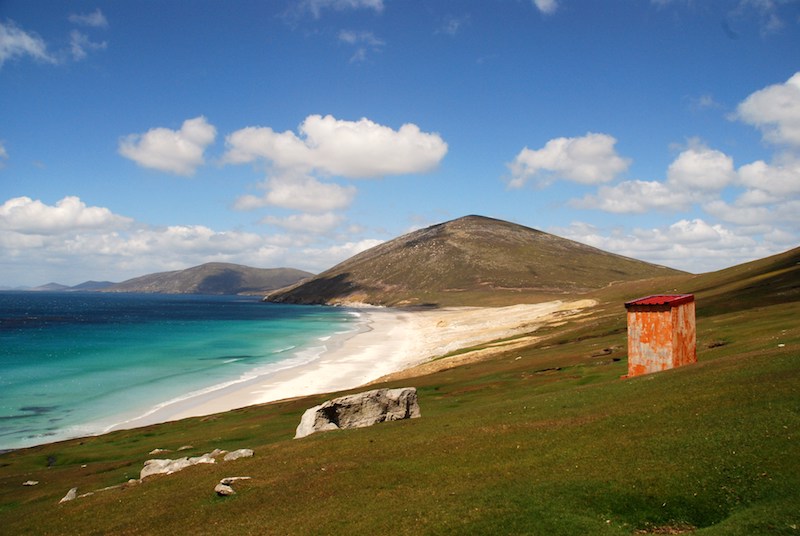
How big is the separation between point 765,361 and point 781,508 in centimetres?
1557

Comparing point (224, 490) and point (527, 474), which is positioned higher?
point (527, 474)

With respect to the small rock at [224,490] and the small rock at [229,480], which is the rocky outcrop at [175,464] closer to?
the small rock at [229,480]

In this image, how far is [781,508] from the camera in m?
15.3

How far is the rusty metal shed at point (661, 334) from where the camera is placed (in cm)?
3556

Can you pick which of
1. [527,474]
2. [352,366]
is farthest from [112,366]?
[527,474]

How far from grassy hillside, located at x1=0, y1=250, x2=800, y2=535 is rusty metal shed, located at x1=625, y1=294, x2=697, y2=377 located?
3.03 m

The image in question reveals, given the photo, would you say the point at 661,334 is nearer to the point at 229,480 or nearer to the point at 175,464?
the point at 229,480

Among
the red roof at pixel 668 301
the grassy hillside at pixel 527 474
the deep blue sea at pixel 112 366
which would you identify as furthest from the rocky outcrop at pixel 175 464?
the deep blue sea at pixel 112 366

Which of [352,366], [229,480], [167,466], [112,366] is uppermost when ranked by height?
[229,480]

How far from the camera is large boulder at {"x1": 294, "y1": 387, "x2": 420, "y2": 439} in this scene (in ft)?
113

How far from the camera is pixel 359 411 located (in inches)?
1406

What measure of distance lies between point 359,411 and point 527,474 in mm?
17320

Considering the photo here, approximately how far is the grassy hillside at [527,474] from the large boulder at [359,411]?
2839 millimetres

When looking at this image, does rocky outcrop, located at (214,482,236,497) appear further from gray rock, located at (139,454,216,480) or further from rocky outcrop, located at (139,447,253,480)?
gray rock, located at (139,454,216,480)
